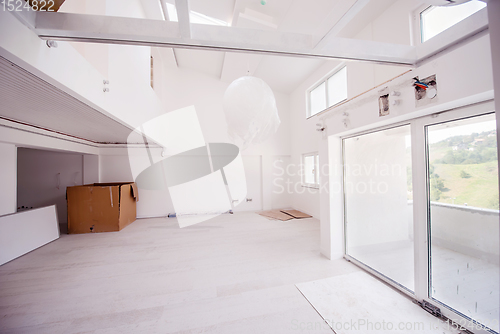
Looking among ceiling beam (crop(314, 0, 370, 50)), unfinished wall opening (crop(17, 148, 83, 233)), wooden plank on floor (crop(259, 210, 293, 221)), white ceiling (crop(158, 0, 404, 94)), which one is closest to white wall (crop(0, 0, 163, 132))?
white ceiling (crop(158, 0, 404, 94))

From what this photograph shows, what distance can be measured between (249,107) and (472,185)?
1891mm

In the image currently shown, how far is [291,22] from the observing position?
120 inches

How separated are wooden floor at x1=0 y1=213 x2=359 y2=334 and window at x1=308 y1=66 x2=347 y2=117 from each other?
276cm

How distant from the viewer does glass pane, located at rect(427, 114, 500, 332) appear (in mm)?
1466

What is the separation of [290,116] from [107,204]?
16.5 ft

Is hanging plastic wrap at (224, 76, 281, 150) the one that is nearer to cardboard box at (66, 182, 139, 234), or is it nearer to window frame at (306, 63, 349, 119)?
window frame at (306, 63, 349, 119)

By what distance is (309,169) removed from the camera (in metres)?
5.31

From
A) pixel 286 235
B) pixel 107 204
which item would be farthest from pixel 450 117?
pixel 107 204

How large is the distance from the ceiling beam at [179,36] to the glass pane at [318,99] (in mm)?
3465

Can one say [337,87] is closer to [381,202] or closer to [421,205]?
[381,202]

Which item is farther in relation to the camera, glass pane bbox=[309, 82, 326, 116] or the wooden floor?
glass pane bbox=[309, 82, 326, 116]

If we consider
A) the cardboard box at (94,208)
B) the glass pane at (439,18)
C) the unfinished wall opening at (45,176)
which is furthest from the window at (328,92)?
the unfinished wall opening at (45,176)

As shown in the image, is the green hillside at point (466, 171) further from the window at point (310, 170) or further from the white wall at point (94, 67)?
the window at point (310, 170)

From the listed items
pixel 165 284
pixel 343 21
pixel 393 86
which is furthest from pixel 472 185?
pixel 165 284
